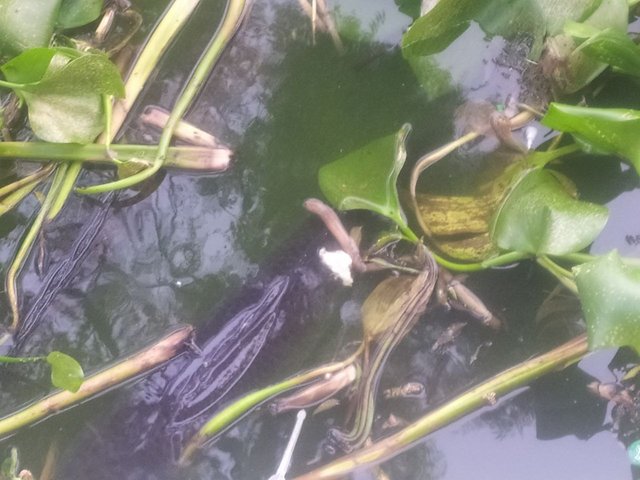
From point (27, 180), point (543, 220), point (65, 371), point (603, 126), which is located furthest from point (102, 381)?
point (603, 126)

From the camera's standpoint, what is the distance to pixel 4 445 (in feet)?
3.54

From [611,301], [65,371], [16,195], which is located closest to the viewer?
[611,301]

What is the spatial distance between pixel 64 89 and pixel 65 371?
1.28 ft

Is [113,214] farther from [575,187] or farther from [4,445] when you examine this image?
[575,187]

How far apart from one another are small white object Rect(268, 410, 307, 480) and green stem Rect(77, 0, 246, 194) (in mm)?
425

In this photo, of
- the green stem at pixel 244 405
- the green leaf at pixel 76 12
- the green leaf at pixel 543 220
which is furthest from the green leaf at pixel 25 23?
the green leaf at pixel 543 220

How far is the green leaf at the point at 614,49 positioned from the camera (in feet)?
2.96

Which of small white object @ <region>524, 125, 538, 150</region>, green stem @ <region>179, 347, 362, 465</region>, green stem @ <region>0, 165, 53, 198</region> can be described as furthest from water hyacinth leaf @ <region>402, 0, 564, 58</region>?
green stem @ <region>0, 165, 53, 198</region>

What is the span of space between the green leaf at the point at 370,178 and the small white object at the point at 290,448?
1.04 feet

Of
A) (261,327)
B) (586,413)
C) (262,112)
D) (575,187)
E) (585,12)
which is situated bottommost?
(586,413)

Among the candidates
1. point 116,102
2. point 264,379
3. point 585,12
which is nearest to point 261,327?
point 264,379

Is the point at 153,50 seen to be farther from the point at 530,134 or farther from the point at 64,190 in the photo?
the point at 530,134

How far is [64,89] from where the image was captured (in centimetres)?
99

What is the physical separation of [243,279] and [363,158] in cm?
26
